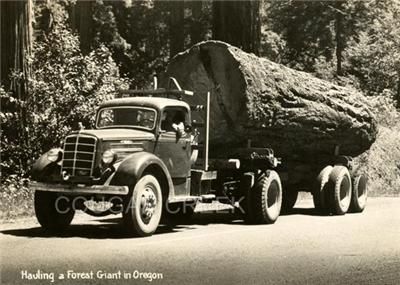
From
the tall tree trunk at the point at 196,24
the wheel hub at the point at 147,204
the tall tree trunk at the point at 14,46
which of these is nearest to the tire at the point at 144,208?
the wheel hub at the point at 147,204

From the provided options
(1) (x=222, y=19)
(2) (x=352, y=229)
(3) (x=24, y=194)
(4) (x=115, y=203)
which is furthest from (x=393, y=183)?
(4) (x=115, y=203)

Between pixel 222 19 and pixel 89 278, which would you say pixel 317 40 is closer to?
pixel 222 19

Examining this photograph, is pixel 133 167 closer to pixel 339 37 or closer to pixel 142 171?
pixel 142 171

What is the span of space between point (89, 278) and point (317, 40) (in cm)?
3216

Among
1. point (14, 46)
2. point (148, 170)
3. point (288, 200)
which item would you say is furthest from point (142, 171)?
point (288, 200)

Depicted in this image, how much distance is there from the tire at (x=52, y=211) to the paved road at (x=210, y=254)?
18cm

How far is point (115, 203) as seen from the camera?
370 inches

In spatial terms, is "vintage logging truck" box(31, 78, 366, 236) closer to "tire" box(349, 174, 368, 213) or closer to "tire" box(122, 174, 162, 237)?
"tire" box(122, 174, 162, 237)

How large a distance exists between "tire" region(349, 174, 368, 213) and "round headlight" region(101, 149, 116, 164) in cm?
648

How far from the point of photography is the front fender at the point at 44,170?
31.4 feet

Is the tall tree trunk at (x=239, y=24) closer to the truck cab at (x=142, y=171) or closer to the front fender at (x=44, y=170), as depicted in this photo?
the truck cab at (x=142, y=171)

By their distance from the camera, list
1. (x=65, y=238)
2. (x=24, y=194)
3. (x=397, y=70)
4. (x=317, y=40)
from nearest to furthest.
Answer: (x=65, y=238)
(x=24, y=194)
(x=397, y=70)
(x=317, y=40)

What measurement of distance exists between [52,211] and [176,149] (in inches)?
78.5

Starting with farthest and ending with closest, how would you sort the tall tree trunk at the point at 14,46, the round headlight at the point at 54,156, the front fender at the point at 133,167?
1. the tall tree trunk at the point at 14,46
2. the round headlight at the point at 54,156
3. the front fender at the point at 133,167
